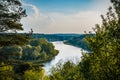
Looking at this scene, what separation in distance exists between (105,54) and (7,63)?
7314 millimetres

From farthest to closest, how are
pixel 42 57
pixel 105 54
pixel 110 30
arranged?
pixel 42 57 → pixel 105 54 → pixel 110 30

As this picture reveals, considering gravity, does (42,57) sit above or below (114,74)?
below

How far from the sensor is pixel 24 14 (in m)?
23.6

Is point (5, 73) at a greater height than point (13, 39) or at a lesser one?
lesser

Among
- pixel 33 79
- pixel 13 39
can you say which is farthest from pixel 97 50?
pixel 33 79

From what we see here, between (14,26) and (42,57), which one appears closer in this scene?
(14,26)

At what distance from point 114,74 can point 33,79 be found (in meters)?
43.7

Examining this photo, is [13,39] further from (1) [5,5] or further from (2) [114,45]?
(2) [114,45]

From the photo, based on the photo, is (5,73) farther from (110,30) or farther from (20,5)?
(110,30)

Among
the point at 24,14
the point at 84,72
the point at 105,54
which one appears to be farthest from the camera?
the point at 24,14

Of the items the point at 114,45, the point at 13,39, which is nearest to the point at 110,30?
the point at 114,45

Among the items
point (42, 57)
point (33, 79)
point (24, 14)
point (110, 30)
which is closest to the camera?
point (110, 30)

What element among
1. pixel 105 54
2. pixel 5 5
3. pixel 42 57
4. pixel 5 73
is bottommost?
pixel 42 57

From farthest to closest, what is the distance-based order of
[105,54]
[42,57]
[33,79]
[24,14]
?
[42,57], [33,79], [24,14], [105,54]
